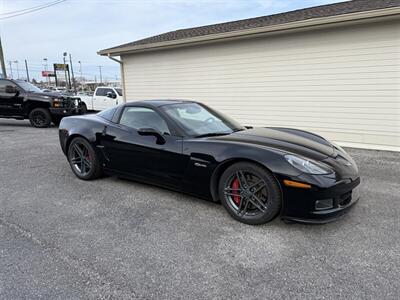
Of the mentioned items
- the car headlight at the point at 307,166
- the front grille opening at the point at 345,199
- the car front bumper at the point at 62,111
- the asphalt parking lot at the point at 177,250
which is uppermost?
the car headlight at the point at 307,166

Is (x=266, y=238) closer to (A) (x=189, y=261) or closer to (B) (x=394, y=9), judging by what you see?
(A) (x=189, y=261)

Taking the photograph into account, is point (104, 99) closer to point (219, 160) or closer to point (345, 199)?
point (219, 160)

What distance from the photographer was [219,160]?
10.2 feet

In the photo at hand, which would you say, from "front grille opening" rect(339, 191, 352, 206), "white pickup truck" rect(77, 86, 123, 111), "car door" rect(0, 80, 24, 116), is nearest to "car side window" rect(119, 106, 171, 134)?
"front grille opening" rect(339, 191, 352, 206)

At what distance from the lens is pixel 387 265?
231cm

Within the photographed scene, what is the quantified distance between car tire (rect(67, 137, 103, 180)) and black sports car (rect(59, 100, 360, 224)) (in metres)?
0.02

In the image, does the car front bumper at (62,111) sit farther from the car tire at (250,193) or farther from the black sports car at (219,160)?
the car tire at (250,193)

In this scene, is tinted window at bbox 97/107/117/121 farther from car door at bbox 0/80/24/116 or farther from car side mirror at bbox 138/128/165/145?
car door at bbox 0/80/24/116

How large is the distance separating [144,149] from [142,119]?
47 cm

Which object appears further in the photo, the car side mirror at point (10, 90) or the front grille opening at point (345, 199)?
the car side mirror at point (10, 90)

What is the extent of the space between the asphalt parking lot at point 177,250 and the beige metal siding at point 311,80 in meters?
3.12

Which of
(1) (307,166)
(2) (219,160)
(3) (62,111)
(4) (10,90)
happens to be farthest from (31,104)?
(1) (307,166)

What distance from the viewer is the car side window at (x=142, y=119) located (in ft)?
12.2

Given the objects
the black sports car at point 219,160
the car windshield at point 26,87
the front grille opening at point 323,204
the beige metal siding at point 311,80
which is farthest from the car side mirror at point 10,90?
the front grille opening at point 323,204
